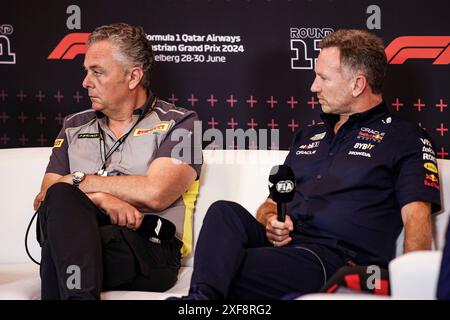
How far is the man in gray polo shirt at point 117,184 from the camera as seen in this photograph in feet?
9.98

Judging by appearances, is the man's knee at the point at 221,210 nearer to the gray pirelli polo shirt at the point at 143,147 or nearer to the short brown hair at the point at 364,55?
the gray pirelli polo shirt at the point at 143,147

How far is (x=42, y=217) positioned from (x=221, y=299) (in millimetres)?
786

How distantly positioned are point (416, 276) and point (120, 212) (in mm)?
1494

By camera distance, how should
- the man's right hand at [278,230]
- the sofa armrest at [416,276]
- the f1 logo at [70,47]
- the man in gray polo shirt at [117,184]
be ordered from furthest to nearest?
the f1 logo at [70,47]
the man's right hand at [278,230]
the man in gray polo shirt at [117,184]
the sofa armrest at [416,276]

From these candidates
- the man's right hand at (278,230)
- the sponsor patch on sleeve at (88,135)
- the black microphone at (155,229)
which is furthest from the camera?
the sponsor patch on sleeve at (88,135)

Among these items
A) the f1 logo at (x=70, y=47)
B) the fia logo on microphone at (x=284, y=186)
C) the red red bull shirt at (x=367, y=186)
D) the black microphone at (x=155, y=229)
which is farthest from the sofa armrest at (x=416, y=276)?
the f1 logo at (x=70, y=47)

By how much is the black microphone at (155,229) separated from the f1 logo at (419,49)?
→ 1.53 m

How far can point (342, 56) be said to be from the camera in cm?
346

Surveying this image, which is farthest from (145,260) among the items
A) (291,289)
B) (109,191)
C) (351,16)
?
(351,16)

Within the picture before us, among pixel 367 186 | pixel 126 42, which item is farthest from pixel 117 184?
pixel 367 186

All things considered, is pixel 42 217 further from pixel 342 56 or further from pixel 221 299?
pixel 342 56

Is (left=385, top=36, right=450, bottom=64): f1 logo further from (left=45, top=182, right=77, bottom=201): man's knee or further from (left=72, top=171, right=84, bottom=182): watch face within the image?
(left=45, top=182, right=77, bottom=201): man's knee

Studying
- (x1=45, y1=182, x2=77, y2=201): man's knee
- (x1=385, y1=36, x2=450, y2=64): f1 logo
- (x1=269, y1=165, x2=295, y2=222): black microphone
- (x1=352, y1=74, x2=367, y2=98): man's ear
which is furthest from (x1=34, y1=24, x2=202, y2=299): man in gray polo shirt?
(x1=385, y1=36, x2=450, y2=64): f1 logo

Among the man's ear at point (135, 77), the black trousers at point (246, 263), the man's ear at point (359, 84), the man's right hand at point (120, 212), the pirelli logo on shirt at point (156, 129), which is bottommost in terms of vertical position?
the black trousers at point (246, 263)
